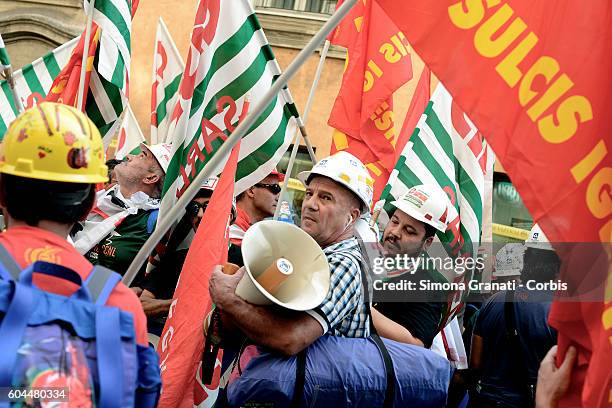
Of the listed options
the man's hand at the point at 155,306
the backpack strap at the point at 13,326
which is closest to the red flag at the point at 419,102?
the man's hand at the point at 155,306

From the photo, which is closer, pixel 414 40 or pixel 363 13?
pixel 414 40

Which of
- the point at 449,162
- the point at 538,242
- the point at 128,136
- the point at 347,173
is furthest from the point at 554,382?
the point at 128,136

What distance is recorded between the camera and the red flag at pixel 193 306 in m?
4.23

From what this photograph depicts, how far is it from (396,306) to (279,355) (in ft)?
4.24

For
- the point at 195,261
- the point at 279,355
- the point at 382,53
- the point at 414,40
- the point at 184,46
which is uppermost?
the point at 184,46

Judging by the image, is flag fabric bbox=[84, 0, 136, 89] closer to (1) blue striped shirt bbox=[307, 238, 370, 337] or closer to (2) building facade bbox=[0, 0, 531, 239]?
(1) blue striped shirt bbox=[307, 238, 370, 337]

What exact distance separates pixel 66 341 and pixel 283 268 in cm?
132

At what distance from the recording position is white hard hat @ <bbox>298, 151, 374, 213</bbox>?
13.7 feet

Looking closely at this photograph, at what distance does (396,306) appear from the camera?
464cm

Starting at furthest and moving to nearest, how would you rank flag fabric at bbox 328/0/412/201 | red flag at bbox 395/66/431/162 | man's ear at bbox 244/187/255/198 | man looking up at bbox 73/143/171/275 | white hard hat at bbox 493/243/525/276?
red flag at bbox 395/66/431/162, flag fabric at bbox 328/0/412/201, man's ear at bbox 244/187/255/198, white hard hat at bbox 493/243/525/276, man looking up at bbox 73/143/171/275

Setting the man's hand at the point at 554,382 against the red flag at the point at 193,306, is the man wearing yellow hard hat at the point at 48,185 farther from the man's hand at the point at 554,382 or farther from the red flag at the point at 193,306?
the red flag at the point at 193,306

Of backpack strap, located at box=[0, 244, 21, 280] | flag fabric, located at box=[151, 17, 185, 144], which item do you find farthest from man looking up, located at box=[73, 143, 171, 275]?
backpack strap, located at box=[0, 244, 21, 280]

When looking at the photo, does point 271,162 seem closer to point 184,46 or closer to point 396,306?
point 396,306

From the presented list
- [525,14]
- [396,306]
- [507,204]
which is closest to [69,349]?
[525,14]
